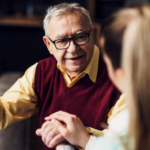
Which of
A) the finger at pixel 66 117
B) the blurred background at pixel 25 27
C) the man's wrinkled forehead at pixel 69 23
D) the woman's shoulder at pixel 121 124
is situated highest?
the man's wrinkled forehead at pixel 69 23

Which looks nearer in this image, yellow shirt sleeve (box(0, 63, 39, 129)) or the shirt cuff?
the shirt cuff

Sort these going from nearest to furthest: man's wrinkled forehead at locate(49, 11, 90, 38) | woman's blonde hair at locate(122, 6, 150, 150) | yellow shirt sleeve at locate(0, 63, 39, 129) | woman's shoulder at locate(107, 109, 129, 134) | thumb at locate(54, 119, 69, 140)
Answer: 1. woman's blonde hair at locate(122, 6, 150, 150)
2. woman's shoulder at locate(107, 109, 129, 134)
3. thumb at locate(54, 119, 69, 140)
4. man's wrinkled forehead at locate(49, 11, 90, 38)
5. yellow shirt sleeve at locate(0, 63, 39, 129)

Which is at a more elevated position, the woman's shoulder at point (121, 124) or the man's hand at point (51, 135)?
the woman's shoulder at point (121, 124)

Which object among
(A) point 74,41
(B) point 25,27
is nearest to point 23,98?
(A) point 74,41

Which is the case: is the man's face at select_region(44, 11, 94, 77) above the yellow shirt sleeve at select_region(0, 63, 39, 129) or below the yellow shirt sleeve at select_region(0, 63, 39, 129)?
above

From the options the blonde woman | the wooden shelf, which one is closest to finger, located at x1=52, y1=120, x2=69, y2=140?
the blonde woman

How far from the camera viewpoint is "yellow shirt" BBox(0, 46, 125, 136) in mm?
1326

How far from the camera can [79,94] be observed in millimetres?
1327

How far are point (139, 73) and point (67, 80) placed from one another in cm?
72

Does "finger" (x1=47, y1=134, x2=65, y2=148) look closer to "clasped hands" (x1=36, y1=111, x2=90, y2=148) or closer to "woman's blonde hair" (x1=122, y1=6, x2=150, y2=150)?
"clasped hands" (x1=36, y1=111, x2=90, y2=148)

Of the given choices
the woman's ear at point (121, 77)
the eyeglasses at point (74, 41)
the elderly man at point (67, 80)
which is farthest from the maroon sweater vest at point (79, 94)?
the woman's ear at point (121, 77)

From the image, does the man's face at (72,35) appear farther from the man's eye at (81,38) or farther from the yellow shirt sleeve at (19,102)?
the yellow shirt sleeve at (19,102)

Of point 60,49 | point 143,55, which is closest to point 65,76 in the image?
point 60,49

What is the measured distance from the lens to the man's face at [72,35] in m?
1.22
